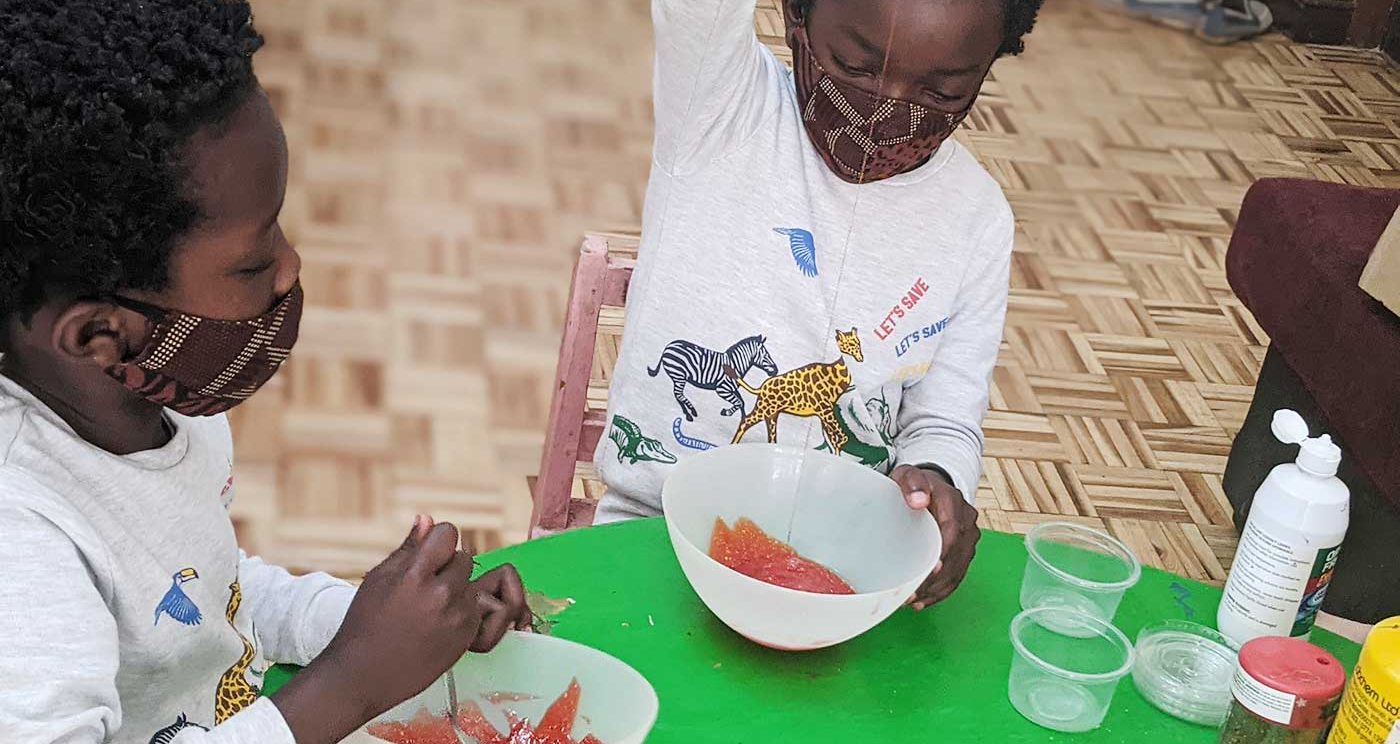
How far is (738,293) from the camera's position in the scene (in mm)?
1397

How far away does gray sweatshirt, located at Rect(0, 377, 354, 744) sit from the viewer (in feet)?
2.69

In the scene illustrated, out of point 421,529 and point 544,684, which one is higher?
point 421,529

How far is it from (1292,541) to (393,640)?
64 cm

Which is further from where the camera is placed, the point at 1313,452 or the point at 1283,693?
the point at 1313,452

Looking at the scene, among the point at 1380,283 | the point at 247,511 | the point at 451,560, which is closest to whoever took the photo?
the point at 451,560

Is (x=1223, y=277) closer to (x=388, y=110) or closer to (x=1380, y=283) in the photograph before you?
(x=1380, y=283)

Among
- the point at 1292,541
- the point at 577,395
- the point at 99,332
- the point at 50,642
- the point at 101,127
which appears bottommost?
the point at 577,395

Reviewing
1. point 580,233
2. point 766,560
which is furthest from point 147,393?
point 580,233

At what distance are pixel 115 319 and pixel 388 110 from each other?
8.88ft

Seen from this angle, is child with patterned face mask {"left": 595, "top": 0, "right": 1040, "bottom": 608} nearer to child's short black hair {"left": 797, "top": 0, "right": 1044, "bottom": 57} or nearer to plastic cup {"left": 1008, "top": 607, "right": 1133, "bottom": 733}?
child's short black hair {"left": 797, "top": 0, "right": 1044, "bottom": 57}

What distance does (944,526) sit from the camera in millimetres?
1185

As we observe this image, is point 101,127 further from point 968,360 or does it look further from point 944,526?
point 968,360

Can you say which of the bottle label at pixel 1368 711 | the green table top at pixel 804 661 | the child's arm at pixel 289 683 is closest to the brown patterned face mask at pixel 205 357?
the child's arm at pixel 289 683

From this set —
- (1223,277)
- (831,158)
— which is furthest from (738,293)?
(1223,277)
